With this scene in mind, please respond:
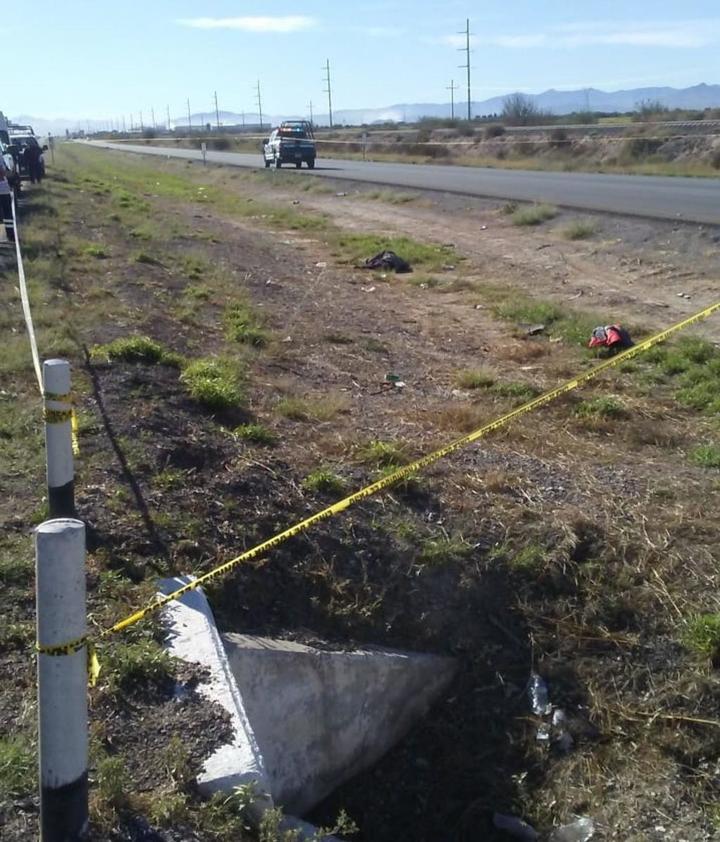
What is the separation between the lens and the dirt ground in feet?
15.5

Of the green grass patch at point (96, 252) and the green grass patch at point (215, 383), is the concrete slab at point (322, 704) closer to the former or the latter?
the green grass patch at point (215, 383)

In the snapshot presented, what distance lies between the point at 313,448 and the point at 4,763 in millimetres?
3667

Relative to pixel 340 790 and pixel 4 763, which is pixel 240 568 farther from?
pixel 4 763

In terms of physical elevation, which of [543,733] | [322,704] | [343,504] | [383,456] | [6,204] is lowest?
[543,733]

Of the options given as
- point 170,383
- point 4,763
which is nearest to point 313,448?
point 170,383

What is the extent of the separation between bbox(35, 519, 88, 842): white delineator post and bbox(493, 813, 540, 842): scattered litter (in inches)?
90.7

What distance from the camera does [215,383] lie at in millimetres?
7488

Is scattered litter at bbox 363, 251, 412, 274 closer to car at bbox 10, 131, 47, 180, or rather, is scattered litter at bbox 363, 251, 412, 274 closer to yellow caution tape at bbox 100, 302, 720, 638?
yellow caution tape at bbox 100, 302, 720, 638

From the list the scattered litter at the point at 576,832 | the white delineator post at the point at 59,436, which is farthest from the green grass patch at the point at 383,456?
the scattered litter at the point at 576,832

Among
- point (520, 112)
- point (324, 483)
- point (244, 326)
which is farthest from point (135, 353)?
point (520, 112)

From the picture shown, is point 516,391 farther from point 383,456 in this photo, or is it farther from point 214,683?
point 214,683

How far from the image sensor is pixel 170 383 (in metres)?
7.63

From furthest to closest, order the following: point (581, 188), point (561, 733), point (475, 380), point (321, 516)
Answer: point (581, 188) < point (475, 380) < point (321, 516) < point (561, 733)

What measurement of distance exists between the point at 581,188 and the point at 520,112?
2187 inches
